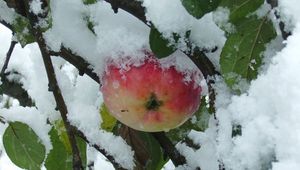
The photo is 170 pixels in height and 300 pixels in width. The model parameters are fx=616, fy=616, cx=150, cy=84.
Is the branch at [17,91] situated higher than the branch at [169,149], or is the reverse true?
the branch at [17,91]

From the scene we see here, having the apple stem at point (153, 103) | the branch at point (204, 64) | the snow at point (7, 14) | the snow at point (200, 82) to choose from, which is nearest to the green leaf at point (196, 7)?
the snow at point (200, 82)

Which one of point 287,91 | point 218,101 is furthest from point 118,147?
point 287,91

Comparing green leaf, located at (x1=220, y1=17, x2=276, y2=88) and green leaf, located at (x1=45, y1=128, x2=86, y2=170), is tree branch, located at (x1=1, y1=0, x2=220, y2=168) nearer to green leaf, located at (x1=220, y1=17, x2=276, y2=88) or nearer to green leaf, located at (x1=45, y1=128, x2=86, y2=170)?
green leaf, located at (x1=220, y1=17, x2=276, y2=88)

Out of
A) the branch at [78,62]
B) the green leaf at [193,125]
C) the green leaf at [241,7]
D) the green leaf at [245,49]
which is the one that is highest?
the branch at [78,62]

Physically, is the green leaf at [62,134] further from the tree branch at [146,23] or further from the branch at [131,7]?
the branch at [131,7]

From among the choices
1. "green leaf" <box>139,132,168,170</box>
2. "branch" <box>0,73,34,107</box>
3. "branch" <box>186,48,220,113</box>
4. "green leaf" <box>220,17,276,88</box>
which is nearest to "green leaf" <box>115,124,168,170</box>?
"green leaf" <box>139,132,168,170</box>

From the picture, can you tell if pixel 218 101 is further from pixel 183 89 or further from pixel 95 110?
pixel 95 110

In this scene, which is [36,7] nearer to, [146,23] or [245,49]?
[146,23]
